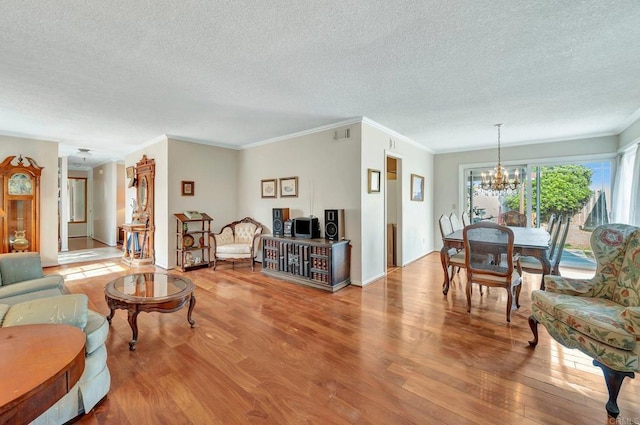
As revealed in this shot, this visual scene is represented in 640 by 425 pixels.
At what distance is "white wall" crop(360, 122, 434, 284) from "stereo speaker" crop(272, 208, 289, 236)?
1.52 meters

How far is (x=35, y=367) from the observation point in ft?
3.31

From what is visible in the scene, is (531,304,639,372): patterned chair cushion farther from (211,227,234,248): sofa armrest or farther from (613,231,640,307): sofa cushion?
(211,227,234,248): sofa armrest

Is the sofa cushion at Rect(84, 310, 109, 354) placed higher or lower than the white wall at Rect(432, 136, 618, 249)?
lower

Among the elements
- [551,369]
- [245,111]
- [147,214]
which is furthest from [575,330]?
[147,214]

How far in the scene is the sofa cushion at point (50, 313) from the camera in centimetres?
155

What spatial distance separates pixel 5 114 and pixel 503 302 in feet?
23.0

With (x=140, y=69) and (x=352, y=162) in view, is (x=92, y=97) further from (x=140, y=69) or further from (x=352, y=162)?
(x=352, y=162)

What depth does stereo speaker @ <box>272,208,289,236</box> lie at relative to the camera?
15.8 ft

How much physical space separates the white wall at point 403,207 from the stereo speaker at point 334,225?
352mm

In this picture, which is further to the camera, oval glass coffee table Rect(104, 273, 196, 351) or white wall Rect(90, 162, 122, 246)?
white wall Rect(90, 162, 122, 246)

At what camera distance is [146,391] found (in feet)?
5.93

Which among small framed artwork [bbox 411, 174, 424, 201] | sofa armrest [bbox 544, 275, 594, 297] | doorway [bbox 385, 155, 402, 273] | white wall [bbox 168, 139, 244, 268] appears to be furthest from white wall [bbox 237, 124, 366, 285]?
sofa armrest [bbox 544, 275, 594, 297]

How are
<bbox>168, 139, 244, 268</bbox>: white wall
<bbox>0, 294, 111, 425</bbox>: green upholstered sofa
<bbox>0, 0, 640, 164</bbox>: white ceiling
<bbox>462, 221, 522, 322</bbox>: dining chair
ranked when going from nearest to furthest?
<bbox>0, 294, 111, 425</bbox>: green upholstered sofa
<bbox>0, 0, 640, 164</bbox>: white ceiling
<bbox>462, 221, 522, 322</bbox>: dining chair
<bbox>168, 139, 244, 268</bbox>: white wall

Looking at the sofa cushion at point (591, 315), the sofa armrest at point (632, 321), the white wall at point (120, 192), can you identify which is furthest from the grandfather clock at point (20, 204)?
the sofa armrest at point (632, 321)
